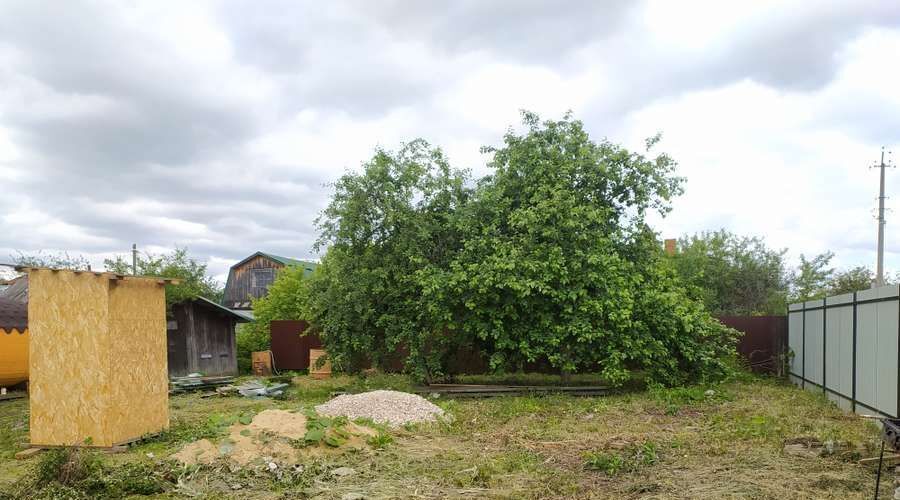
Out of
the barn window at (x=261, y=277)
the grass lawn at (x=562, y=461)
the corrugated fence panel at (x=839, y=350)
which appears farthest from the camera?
the barn window at (x=261, y=277)

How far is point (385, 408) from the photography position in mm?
10836

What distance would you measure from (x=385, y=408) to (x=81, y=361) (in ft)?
14.7

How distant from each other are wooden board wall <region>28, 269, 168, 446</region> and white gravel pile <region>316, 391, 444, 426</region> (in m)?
3.08

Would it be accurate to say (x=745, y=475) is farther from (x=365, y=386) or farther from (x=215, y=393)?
(x=215, y=393)

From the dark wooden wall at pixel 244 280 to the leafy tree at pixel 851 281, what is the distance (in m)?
30.6

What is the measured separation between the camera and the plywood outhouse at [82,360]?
878 centimetres

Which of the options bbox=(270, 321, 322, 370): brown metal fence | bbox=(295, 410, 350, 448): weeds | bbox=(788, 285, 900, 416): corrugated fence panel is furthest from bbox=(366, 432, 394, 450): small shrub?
bbox=(270, 321, 322, 370): brown metal fence

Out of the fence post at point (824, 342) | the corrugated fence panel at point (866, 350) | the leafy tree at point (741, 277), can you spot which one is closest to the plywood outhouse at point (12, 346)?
the corrugated fence panel at point (866, 350)

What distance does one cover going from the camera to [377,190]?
14617 mm

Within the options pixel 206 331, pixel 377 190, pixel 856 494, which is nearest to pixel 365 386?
pixel 377 190

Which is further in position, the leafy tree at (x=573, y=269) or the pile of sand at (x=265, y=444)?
the leafy tree at (x=573, y=269)

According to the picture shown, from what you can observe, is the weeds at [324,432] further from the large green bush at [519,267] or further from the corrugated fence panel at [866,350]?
the corrugated fence panel at [866,350]

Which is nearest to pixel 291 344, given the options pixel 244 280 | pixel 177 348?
pixel 177 348

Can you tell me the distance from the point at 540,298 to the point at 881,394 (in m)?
6.20
